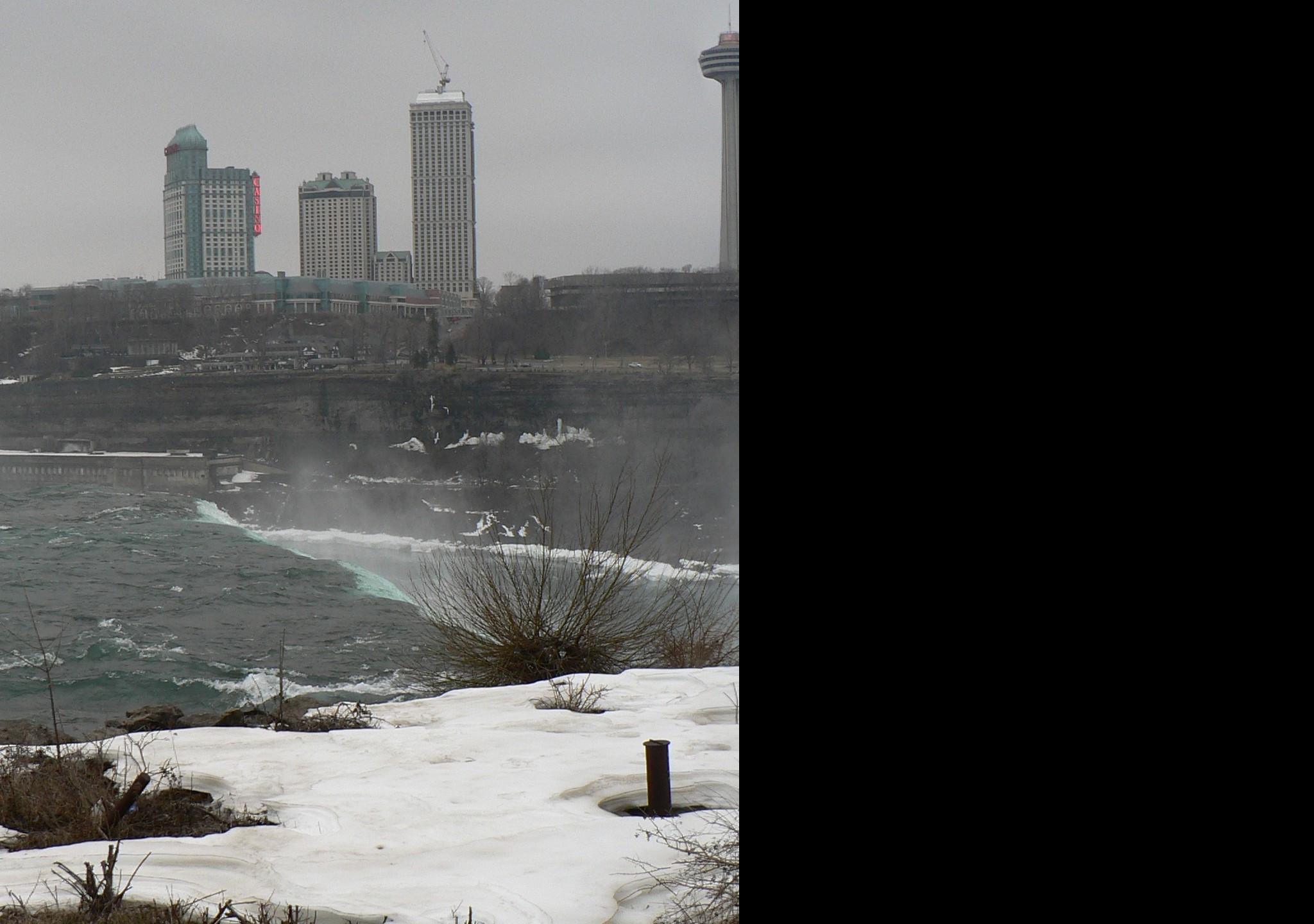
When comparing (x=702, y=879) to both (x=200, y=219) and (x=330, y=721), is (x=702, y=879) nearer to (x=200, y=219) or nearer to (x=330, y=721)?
(x=330, y=721)

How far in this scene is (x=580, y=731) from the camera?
361 centimetres

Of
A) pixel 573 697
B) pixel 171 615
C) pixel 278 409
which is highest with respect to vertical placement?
pixel 278 409

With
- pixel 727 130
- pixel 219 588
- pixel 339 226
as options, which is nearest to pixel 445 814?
pixel 219 588

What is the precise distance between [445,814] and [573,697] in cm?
125

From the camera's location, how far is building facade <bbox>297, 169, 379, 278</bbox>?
1329 inches

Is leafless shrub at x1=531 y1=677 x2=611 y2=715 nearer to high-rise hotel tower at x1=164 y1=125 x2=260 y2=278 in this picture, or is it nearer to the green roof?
high-rise hotel tower at x1=164 y1=125 x2=260 y2=278

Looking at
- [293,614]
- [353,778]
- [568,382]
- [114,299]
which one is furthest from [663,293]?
[353,778]

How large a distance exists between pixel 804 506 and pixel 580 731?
321cm

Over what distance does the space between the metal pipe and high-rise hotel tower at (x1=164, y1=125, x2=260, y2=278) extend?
1334 inches

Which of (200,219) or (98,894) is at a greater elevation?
(200,219)

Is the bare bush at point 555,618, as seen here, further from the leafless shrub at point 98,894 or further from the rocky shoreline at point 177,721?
the leafless shrub at point 98,894

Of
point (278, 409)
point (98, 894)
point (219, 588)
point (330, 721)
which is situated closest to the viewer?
point (98, 894)

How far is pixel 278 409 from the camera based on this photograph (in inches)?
1084

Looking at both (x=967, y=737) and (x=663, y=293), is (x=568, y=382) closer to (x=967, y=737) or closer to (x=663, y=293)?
(x=663, y=293)
